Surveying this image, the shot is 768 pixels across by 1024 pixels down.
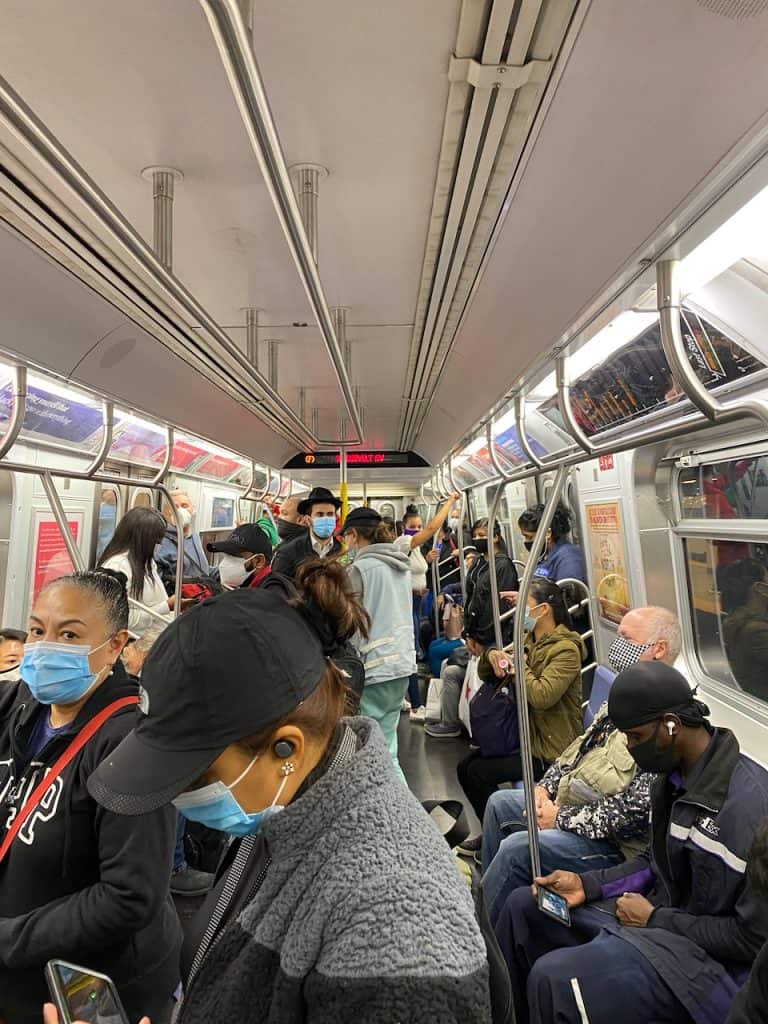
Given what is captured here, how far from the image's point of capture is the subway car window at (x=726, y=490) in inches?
120

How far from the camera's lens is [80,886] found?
148 cm

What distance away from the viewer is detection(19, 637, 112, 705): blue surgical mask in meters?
1.67

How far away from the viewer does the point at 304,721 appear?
3.25ft

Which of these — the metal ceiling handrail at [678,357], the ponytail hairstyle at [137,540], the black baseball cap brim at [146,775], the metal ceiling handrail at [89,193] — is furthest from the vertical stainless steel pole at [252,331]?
the black baseball cap brim at [146,775]

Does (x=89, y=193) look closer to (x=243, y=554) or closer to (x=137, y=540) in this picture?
(x=137, y=540)

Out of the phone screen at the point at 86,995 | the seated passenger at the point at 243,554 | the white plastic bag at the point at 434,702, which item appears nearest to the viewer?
the phone screen at the point at 86,995

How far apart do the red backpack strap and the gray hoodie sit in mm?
1627

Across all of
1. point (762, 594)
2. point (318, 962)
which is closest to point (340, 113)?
point (318, 962)

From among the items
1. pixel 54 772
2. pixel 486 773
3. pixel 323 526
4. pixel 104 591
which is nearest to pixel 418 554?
pixel 323 526

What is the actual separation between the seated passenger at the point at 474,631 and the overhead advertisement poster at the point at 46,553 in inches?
131

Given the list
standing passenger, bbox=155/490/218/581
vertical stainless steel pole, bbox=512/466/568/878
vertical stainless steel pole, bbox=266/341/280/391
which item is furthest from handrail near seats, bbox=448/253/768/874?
standing passenger, bbox=155/490/218/581

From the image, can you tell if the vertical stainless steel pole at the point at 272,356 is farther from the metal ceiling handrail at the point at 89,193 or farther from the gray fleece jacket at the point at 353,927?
the gray fleece jacket at the point at 353,927

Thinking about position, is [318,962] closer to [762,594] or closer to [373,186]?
[373,186]

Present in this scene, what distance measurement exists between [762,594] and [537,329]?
2.26 m
